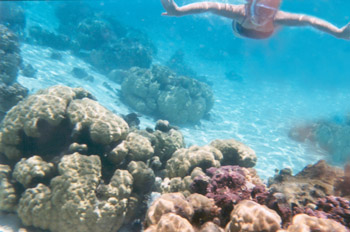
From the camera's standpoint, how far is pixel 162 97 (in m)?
13.5

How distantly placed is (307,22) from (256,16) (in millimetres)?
1080

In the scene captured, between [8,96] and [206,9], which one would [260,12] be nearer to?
[206,9]

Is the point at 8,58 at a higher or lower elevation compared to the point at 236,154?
higher

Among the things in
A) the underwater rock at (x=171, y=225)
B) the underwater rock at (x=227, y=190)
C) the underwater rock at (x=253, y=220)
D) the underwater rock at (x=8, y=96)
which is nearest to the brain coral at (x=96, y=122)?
the underwater rock at (x=227, y=190)

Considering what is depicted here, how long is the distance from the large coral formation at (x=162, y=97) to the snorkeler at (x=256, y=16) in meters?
9.51

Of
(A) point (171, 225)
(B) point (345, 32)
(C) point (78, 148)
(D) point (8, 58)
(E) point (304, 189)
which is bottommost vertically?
(A) point (171, 225)

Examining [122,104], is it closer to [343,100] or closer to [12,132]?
[12,132]

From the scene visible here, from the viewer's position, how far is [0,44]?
1074cm

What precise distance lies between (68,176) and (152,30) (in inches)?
2057

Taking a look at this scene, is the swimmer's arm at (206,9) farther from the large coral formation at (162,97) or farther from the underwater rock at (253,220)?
the large coral formation at (162,97)

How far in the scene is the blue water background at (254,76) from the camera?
13.2 meters

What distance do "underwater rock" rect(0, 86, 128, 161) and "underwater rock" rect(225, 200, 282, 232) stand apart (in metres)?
2.96

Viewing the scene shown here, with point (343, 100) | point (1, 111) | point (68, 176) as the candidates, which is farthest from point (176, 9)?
point (343, 100)

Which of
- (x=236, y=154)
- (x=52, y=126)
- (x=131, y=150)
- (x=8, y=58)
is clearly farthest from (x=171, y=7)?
(x=8, y=58)
